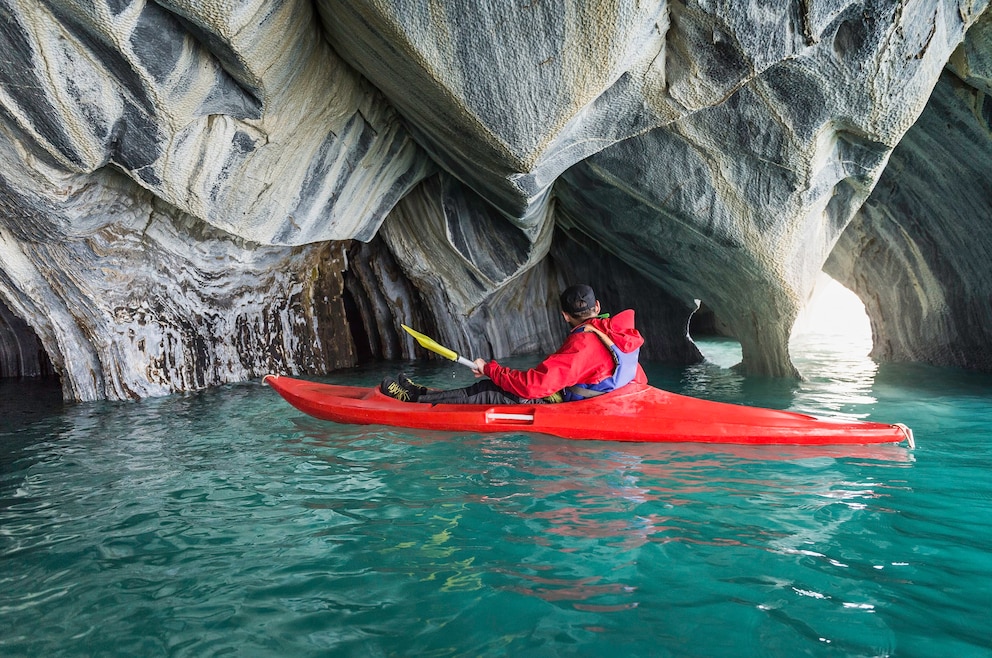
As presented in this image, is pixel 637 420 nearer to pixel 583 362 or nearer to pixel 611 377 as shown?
pixel 611 377

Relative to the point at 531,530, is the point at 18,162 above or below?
above

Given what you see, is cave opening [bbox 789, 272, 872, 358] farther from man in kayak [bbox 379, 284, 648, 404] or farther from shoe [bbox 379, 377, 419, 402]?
shoe [bbox 379, 377, 419, 402]

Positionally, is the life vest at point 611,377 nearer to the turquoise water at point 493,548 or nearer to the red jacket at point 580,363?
the red jacket at point 580,363

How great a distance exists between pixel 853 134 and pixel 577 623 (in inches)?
224

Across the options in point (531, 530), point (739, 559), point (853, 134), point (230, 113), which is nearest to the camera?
point (739, 559)

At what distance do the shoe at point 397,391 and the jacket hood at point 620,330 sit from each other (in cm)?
167

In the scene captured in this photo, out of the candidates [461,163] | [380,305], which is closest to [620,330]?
[461,163]

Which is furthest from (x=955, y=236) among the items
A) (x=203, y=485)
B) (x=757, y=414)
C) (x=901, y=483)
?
(x=203, y=485)

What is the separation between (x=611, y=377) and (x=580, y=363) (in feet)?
0.88

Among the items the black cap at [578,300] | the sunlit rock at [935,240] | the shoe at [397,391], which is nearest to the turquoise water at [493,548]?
the shoe at [397,391]

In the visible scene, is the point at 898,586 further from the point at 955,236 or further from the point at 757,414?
the point at 955,236

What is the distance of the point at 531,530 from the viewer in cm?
302

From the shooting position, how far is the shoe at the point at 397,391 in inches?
221

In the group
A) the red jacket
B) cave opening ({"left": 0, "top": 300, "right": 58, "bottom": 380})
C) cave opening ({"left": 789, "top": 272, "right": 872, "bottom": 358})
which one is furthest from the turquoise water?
cave opening ({"left": 0, "top": 300, "right": 58, "bottom": 380})
